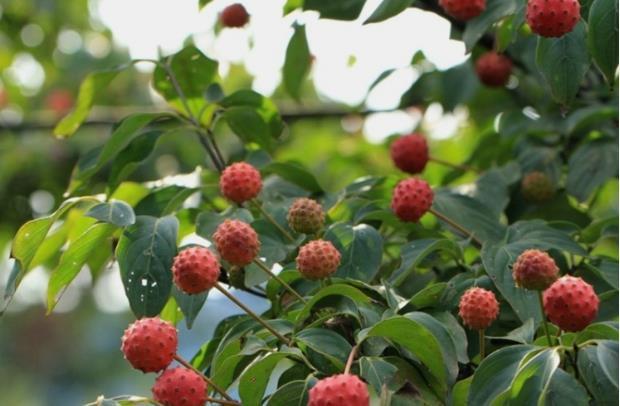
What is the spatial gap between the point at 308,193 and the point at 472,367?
645mm

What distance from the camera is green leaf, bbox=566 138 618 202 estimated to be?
2.38 metres

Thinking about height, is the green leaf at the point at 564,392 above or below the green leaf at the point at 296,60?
above

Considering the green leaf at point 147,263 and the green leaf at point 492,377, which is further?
the green leaf at point 147,263

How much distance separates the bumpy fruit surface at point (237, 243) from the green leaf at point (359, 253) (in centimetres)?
17

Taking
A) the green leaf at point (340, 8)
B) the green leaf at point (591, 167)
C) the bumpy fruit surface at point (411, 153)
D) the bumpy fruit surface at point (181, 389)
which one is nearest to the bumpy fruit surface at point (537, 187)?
the green leaf at point (591, 167)

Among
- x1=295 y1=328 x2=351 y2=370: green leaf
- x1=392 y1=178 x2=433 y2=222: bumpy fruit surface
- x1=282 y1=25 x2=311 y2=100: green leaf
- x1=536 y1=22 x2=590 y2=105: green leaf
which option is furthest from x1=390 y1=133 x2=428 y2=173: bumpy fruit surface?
x1=295 y1=328 x2=351 y2=370: green leaf

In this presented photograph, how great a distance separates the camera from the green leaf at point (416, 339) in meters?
1.56

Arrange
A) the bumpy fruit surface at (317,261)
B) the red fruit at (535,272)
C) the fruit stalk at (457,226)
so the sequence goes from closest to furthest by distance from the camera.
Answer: the red fruit at (535,272) → the bumpy fruit surface at (317,261) → the fruit stalk at (457,226)

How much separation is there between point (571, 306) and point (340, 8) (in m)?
0.93

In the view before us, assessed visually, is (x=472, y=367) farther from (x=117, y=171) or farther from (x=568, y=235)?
(x=117, y=171)

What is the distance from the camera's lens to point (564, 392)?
57.4 inches

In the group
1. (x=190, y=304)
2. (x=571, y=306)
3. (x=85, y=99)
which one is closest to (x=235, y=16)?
(x=85, y=99)

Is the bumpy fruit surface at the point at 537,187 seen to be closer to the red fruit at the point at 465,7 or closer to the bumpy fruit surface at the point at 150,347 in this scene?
the red fruit at the point at 465,7

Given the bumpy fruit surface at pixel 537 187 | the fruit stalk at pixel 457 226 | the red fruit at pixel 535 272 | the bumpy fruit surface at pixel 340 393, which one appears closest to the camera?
the bumpy fruit surface at pixel 340 393
